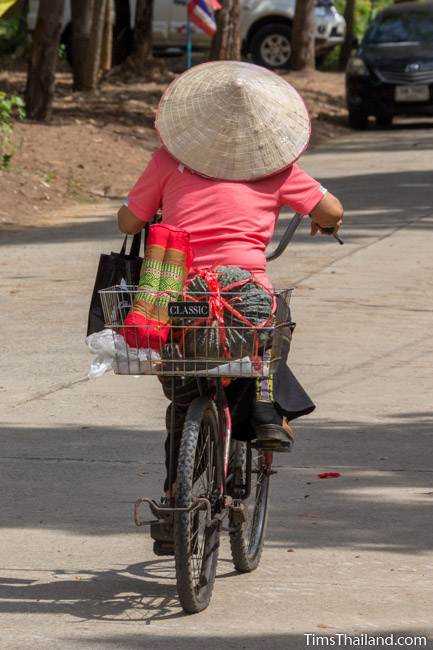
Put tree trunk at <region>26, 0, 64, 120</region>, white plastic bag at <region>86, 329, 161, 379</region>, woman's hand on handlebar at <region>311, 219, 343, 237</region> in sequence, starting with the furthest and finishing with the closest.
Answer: tree trunk at <region>26, 0, 64, 120</region> < woman's hand on handlebar at <region>311, 219, 343, 237</region> < white plastic bag at <region>86, 329, 161, 379</region>

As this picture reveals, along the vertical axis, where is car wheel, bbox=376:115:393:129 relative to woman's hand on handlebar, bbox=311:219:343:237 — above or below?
below

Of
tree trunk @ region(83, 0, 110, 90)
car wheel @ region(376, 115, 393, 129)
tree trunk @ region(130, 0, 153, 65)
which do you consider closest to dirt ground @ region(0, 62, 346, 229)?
tree trunk @ region(83, 0, 110, 90)

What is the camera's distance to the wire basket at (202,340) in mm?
4723

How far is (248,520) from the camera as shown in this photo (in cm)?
555

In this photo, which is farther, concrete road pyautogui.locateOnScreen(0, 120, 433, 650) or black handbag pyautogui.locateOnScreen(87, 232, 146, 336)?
black handbag pyautogui.locateOnScreen(87, 232, 146, 336)

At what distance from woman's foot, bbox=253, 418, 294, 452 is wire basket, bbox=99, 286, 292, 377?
34 centimetres

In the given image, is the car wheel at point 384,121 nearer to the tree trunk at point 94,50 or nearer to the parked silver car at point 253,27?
the tree trunk at point 94,50

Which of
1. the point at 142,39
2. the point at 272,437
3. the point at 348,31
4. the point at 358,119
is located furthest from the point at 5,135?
the point at 348,31

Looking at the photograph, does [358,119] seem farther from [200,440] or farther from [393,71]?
[200,440]

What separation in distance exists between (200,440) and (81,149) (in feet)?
45.7

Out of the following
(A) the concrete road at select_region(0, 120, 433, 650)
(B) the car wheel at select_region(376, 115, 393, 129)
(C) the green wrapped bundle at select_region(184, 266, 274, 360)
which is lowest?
(B) the car wheel at select_region(376, 115, 393, 129)

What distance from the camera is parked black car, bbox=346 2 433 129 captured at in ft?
74.5

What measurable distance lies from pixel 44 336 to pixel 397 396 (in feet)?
8.79

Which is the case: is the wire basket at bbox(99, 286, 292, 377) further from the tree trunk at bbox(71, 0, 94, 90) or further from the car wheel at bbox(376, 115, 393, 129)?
the car wheel at bbox(376, 115, 393, 129)
